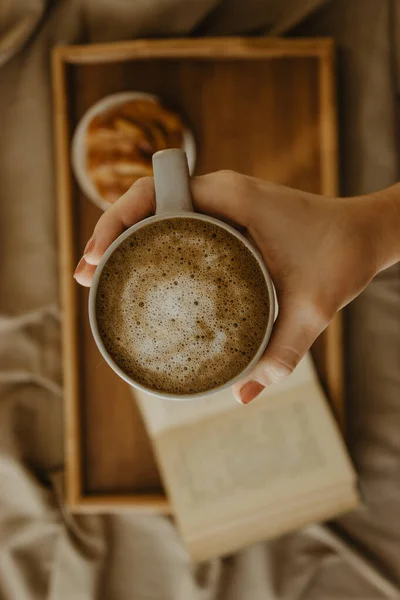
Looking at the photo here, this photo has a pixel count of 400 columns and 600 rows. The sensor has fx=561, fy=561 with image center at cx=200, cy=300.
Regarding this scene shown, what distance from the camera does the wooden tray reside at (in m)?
0.82

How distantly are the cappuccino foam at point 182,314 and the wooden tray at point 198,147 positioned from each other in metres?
0.35

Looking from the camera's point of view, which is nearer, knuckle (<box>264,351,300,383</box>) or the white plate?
knuckle (<box>264,351,300,383</box>)

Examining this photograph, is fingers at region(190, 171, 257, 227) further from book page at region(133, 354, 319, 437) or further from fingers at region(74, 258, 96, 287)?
book page at region(133, 354, 319, 437)

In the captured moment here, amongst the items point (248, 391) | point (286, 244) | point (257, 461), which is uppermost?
point (286, 244)

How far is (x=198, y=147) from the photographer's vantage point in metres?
0.83

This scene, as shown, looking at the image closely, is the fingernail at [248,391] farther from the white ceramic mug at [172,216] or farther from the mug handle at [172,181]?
the mug handle at [172,181]

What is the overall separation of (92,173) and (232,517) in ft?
1.75

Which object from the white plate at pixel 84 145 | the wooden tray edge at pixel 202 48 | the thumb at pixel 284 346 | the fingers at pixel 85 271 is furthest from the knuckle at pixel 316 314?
the wooden tray edge at pixel 202 48

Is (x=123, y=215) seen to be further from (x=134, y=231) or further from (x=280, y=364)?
(x=280, y=364)

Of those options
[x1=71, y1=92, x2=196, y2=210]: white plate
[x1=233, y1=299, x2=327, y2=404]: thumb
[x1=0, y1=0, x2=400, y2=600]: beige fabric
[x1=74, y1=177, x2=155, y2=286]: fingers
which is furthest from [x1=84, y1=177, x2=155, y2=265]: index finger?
[x1=0, y1=0, x2=400, y2=600]: beige fabric

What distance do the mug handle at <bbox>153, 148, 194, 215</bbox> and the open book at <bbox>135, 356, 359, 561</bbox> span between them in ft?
1.30

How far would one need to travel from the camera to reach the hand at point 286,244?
520mm

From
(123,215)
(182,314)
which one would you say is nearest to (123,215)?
(123,215)

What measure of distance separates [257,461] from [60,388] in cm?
33
